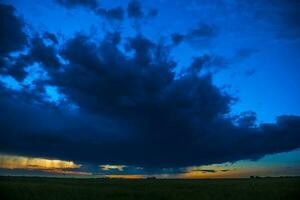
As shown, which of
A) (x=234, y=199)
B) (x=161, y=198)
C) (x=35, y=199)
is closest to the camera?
(x=35, y=199)

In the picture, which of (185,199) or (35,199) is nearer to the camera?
(35,199)

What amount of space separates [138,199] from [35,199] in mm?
9860

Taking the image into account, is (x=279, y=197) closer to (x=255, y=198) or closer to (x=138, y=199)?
(x=255, y=198)

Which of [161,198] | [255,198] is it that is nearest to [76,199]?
[161,198]

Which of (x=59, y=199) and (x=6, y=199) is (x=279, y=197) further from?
(x=6, y=199)

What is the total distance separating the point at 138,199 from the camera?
3628 cm

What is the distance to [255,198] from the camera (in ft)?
120

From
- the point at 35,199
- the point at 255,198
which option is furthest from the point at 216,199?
the point at 35,199

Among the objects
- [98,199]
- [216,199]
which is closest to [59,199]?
[98,199]

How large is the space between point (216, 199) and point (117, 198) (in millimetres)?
10141

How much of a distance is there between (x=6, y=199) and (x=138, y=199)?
490 inches

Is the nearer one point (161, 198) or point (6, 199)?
point (6, 199)

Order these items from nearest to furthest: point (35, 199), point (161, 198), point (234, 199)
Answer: point (35, 199) → point (234, 199) → point (161, 198)

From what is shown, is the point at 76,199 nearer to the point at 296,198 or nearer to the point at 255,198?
the point at 255,198
